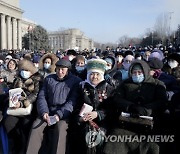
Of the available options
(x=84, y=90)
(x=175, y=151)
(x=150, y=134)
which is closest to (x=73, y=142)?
(x=84, y=90)

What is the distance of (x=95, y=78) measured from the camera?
540 centimetres

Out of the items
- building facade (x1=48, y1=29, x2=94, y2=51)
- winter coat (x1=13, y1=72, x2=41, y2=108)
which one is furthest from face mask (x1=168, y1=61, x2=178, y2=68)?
building facade (x1=48, y1=29, x2=94, y2=51)

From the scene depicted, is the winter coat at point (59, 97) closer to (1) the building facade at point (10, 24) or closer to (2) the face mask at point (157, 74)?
(2) the face mask at point (157, 74)

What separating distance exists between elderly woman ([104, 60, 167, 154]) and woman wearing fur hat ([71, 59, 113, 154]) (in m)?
0.22

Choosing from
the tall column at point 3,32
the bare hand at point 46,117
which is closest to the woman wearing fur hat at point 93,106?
the bare hand at point 46,117

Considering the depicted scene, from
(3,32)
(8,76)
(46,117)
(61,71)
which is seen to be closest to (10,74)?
(8,76)

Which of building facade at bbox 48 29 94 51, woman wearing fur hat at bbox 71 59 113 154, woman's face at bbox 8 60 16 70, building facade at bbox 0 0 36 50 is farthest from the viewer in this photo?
building facade at bbox 48 29 94 51

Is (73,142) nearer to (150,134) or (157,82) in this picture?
(150,134)

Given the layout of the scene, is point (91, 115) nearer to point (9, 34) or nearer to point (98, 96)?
point (98, 96)

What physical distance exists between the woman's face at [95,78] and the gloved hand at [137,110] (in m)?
0.82

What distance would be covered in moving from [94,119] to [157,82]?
127 cm

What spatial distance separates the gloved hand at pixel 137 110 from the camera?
191 inches

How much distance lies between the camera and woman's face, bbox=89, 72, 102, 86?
539cm

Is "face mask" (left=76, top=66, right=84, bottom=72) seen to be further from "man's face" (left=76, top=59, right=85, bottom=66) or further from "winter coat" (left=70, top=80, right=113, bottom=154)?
"winter coat" (left=70, top=80, right=113, bottom=154)
